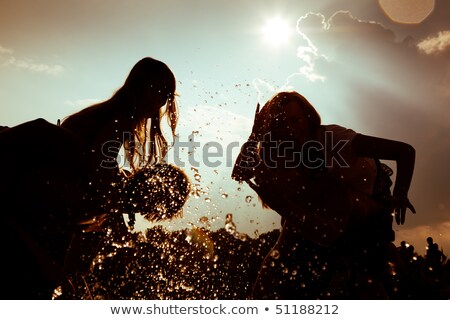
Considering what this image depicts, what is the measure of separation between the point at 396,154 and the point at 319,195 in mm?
754

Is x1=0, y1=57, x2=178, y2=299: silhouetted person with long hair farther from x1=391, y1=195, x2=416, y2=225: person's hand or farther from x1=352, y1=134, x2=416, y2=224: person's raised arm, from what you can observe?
x1=391, y1=195, x2=416, y2=225: person's hand

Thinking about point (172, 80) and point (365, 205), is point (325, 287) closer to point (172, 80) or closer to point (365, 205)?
point (365, 205)

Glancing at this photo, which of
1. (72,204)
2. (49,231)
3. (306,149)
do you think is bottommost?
(49,231)

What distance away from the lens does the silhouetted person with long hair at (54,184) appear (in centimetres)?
209

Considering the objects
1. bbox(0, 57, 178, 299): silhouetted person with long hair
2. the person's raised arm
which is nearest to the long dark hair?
bbox(0, 57, 178, 299): silhouetted person with long hair

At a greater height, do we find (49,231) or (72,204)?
(72,204)

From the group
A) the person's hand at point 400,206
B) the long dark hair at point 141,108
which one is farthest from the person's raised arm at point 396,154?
the long dark hair at point 141,108

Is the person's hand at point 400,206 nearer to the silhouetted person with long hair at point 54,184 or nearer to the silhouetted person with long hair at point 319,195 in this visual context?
the silhouetted person with long hair at point 319,195

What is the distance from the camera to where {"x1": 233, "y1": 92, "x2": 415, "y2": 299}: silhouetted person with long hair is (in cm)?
310

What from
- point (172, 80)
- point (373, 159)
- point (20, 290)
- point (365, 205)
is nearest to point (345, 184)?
point (365, 205)

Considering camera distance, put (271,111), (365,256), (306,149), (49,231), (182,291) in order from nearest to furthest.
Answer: (49,231)
(365,256)
(306,149)
(271,111)
(182,291)

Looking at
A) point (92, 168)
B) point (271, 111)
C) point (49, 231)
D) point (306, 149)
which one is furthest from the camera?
point (271, 111)

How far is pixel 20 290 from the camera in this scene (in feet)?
6.85

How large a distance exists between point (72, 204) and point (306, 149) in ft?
6.70
